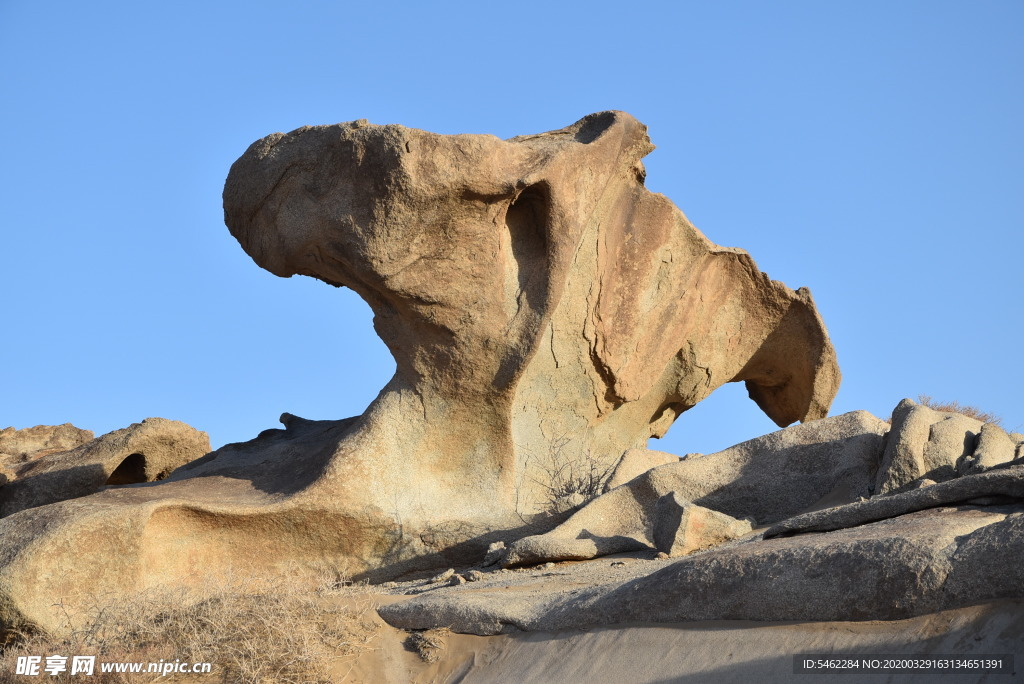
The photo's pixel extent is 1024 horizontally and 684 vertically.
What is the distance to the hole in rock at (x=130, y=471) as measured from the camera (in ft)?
25.4

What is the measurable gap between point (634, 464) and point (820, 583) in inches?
143

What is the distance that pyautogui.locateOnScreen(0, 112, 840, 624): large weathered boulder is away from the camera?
18.6 ft

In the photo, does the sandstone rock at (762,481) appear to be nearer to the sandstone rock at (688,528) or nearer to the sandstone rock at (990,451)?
the sandstone rock at (688,528)

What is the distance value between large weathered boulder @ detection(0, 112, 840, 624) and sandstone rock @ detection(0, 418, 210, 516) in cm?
72

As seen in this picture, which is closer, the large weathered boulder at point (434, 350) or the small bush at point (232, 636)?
the small bush at point (232, 636)

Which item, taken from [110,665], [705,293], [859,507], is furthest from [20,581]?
[705,293]

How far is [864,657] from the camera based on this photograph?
10.3ft

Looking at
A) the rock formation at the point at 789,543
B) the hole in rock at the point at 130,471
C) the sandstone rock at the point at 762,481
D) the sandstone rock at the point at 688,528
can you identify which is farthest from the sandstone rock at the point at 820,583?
the hole in rock at the point at 130,471

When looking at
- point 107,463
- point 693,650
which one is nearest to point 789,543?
point 693,650

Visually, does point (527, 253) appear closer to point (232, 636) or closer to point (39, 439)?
point (232, 636)

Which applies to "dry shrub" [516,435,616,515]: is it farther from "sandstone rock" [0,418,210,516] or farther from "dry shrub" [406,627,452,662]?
"sandstone rock" [0,418,210,516]

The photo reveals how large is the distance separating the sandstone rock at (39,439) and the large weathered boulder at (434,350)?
3253mm

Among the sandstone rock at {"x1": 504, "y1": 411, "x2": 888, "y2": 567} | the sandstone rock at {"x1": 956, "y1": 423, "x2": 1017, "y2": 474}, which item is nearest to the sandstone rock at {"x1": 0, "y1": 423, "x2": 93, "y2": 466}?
the sandstone rock at {"x1": 504, "y1": 411, "x2": 888, "y2": 567}

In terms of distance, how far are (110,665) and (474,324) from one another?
299 centimetres
